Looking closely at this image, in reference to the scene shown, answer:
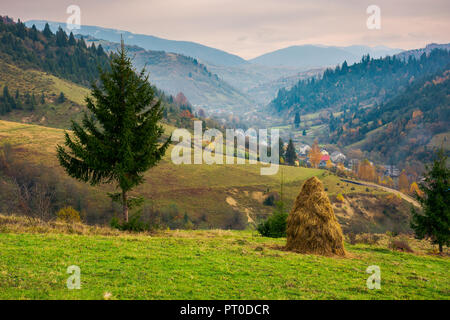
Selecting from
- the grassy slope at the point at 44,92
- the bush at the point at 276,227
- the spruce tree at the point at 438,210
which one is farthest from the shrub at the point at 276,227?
the grassy slope at the point at 44,92

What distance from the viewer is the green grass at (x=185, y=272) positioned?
36.3 feet

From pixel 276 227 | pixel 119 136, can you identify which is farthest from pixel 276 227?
pixel 119 136

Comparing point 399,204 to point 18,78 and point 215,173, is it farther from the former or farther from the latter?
point 18,78

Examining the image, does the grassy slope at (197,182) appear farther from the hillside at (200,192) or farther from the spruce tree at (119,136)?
the spruce tree at (119,136)

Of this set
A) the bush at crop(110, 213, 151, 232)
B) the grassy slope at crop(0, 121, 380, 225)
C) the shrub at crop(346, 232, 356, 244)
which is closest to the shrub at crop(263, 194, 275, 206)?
the grassy slope at crop(0, 121, 380, 225)

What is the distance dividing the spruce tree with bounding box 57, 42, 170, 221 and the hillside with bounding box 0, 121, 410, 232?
4437cm

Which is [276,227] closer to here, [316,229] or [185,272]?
[316,229]

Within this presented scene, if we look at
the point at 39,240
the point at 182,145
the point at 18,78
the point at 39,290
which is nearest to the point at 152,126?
the point at 39,240

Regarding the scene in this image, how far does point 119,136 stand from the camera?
78.2 ft

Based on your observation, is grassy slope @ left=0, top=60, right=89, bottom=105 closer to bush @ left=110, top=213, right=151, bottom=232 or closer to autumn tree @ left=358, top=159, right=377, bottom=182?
autumn tree @ left=358, top=159, right=377, bottom=182

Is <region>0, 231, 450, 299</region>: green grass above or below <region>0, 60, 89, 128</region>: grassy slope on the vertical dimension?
below

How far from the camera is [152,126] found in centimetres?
2456

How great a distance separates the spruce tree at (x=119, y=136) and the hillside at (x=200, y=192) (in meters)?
44.4

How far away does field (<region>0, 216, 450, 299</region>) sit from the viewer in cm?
1107
